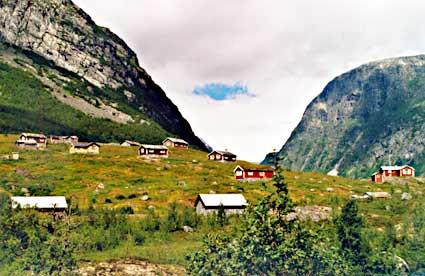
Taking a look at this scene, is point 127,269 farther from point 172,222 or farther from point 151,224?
point 172,222

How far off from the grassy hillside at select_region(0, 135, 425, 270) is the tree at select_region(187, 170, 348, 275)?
88.9 feet

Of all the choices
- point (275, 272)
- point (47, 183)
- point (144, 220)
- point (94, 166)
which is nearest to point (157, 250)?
point (144, 220)

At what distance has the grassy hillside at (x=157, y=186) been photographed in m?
82.6

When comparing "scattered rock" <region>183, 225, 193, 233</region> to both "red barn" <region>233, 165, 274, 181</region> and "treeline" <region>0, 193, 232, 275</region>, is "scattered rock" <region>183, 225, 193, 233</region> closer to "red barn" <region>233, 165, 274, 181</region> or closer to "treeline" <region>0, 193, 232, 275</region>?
"treeline" <region>0, 193, 232, 275</region>

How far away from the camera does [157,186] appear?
126438mm

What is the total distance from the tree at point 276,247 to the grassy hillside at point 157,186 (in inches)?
1067

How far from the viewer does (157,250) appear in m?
75.8

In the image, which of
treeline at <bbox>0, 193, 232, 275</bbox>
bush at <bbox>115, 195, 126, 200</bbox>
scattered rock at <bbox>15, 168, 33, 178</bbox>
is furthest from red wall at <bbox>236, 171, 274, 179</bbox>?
scattered rock at <bbox>15, 168, 33, 178</bbox>

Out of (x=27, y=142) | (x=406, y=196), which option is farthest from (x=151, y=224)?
(x=27, y=142)

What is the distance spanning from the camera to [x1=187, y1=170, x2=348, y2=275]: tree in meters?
43.7

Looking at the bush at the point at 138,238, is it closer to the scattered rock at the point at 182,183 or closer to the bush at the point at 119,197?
the bush at the point at 119,197

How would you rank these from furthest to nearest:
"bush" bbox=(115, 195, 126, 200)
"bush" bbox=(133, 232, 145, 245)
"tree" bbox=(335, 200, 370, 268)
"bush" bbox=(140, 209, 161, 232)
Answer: "bush" bbox=(115, 195, 126, 200) < "bush" bbox=(140, 209, 161, 232) < "bush" bbox=(133, 232, 145, 245) < "tree" bbox=(335, 200, 370, 268)

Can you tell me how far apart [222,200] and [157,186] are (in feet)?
74.4

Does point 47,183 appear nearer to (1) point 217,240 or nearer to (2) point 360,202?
(2) point 360,202
